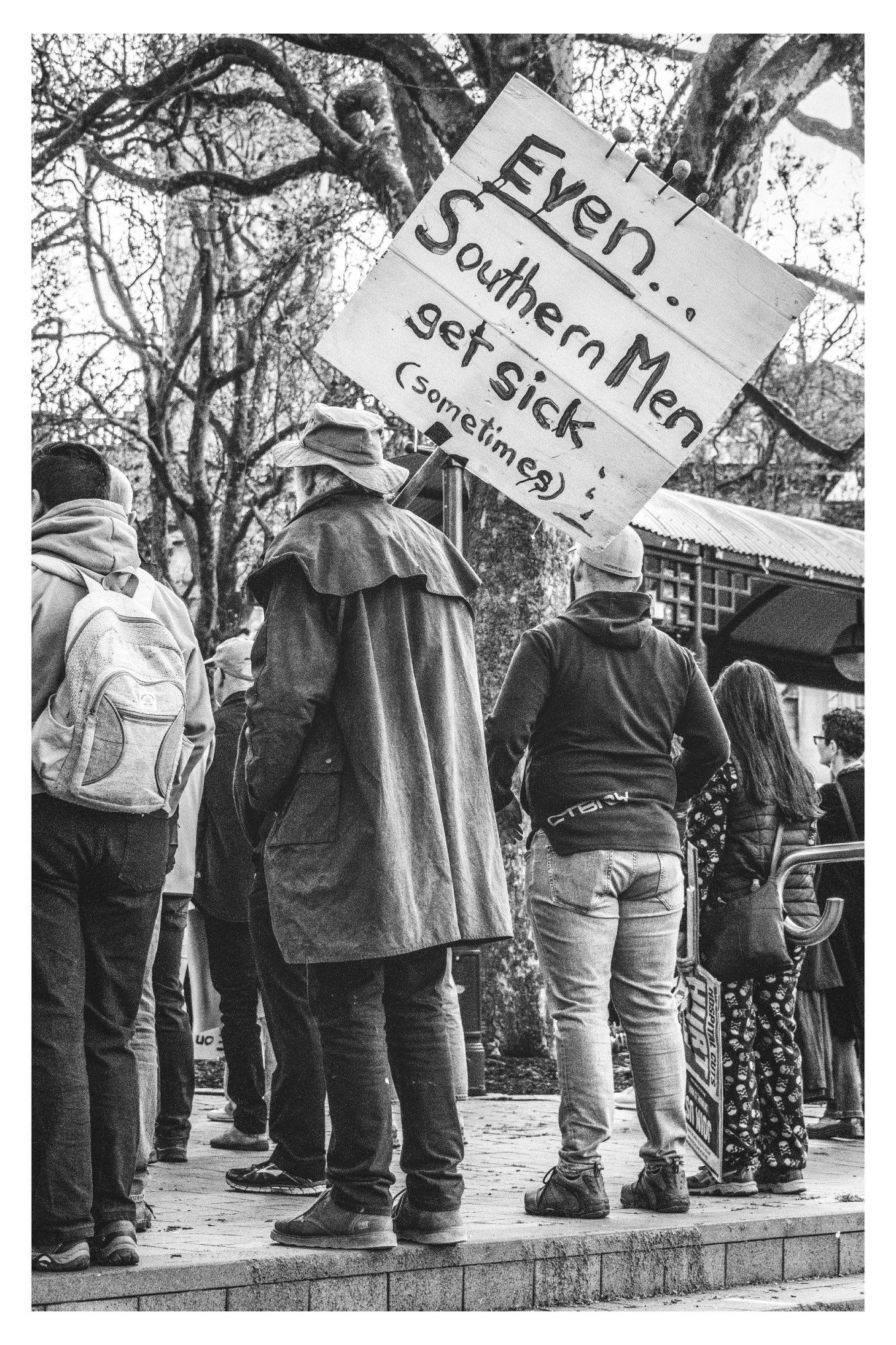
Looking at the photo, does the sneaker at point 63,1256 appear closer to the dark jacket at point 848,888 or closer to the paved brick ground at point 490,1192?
the paved brick ground at point 490,1192

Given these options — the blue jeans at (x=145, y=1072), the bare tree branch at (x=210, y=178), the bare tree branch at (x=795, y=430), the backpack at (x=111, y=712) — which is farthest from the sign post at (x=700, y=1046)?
the bare tree branch at (x=795, y=430)

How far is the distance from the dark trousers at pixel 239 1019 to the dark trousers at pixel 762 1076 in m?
1.84

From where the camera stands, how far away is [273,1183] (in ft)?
17.5

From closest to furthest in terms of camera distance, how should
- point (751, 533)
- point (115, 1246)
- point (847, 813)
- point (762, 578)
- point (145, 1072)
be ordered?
point (115, 1246) < point (145, 1072) < point (847, 813) < point (762, 578) < point (751, 533)

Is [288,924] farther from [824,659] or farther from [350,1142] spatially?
[824,659]

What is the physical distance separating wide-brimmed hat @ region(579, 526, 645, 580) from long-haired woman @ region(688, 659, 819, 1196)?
2.88ft

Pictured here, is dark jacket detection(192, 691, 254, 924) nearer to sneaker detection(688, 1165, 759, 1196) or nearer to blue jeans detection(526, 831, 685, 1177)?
blue jeans detection(526, 831, 685, 1177)

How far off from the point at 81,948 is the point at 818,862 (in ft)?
9.80

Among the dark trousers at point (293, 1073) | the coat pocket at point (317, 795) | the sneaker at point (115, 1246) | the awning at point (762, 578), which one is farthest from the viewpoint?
the awning at point (762, 578)

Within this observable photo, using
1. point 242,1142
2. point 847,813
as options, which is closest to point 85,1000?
point 242,1142

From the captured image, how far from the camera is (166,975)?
5961 millimetres

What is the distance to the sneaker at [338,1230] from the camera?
13.4ft

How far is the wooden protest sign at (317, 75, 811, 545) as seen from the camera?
4.77 metres

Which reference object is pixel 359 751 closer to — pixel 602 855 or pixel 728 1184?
pixel 602 855
